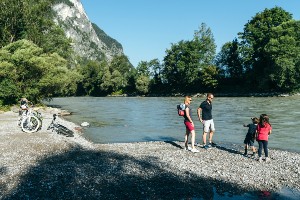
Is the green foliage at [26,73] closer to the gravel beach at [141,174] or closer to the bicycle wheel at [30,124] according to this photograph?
the bicycle wheel at [30,124]

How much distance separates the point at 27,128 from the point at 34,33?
37862 mm

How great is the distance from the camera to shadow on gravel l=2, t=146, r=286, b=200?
1054cm

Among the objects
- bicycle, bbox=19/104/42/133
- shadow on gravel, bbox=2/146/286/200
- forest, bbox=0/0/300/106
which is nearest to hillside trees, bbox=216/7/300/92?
forest, bbox=0/0/300/106

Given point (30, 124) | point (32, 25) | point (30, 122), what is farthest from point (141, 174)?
point (32, 25)

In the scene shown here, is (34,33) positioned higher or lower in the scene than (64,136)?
higher

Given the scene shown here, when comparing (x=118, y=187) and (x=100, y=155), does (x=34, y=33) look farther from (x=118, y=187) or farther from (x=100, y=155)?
(x=118, y=187)

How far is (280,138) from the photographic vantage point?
24.6 m

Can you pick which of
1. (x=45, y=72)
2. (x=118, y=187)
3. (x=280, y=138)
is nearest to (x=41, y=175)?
(x=118, y=187)

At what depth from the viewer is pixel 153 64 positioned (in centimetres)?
13838

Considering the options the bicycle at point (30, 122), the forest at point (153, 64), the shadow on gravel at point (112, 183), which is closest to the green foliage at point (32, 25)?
the forest at point (153, 64)

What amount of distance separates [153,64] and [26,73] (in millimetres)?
92801

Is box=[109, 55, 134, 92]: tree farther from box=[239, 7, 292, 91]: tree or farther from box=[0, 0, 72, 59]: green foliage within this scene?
box=[0, 0, 72, 59]: green foliage

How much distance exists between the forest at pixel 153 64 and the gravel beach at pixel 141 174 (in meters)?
32.9

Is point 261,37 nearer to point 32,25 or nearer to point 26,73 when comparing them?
point 32,25
